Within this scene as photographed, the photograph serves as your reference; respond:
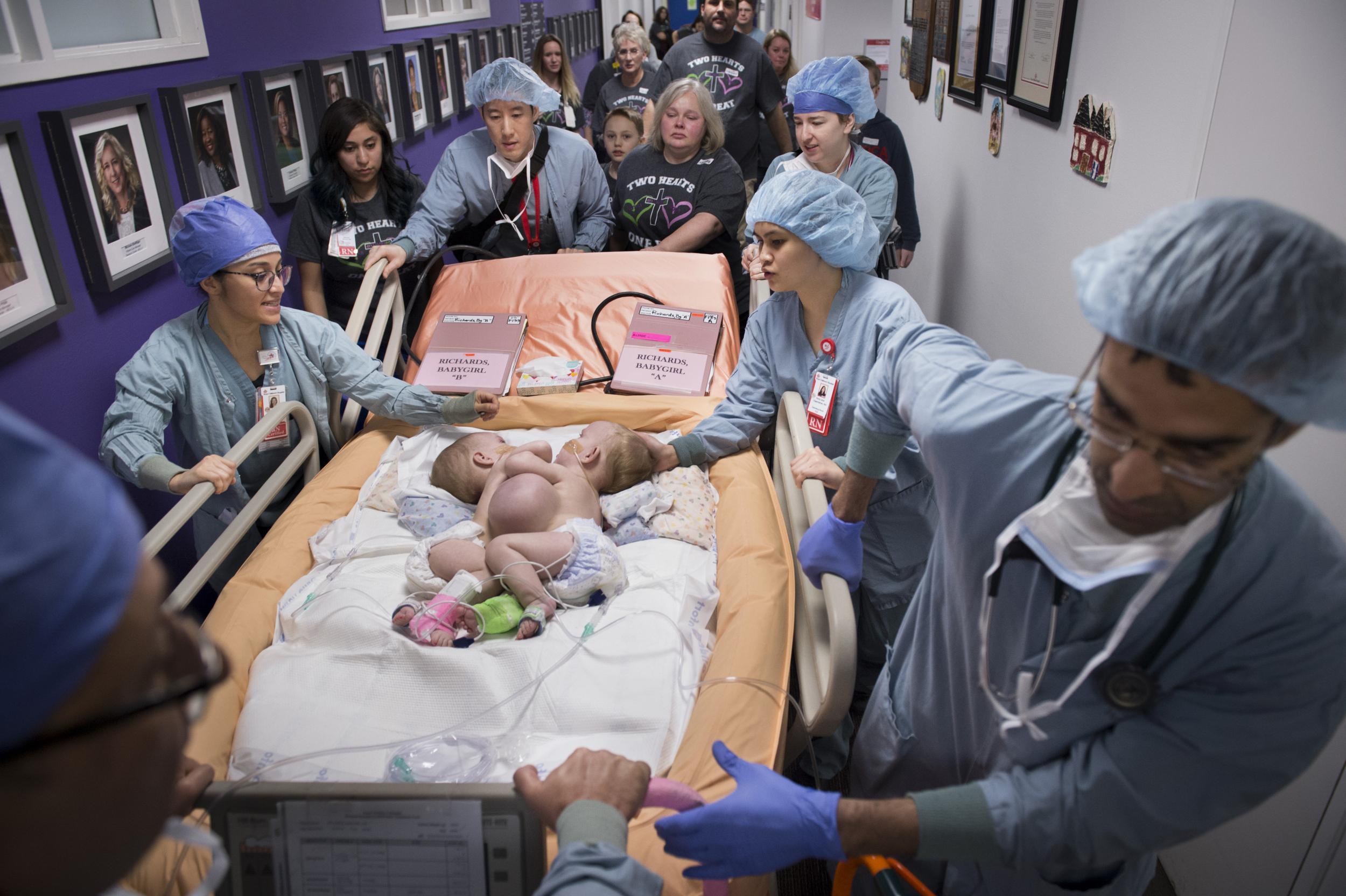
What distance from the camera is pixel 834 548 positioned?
1671 millimetres

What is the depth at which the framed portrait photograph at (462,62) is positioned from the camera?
5.92 metres

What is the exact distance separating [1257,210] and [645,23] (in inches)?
586

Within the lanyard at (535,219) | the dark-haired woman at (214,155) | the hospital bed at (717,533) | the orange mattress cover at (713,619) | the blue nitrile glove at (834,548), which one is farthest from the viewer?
the lanyard at (535,219)

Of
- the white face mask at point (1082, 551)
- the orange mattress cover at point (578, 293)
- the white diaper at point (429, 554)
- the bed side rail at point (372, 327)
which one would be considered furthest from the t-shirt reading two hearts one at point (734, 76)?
the white face mask at point (1082, 551)

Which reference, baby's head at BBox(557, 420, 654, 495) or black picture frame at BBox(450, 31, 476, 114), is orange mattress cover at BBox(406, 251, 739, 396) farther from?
black picture frame at BBox(450, 31, 476, 114)

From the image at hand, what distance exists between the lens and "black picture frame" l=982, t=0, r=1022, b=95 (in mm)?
3041

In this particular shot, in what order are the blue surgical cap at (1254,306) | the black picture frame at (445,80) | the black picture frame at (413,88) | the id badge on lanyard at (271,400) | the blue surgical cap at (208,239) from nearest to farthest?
the blue surgical cap at (1254,306) → the blue surgical cap at (208,239) → the id badge on lanyard at (271,400) → the black picture frame at (413,88) → the black picture frame at (445,80)

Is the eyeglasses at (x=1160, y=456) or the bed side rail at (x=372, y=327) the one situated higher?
the eyeglasses at (x=1160, y=456)

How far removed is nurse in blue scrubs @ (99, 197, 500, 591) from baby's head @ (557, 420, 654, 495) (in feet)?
1.43

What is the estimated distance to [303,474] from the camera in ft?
8.71

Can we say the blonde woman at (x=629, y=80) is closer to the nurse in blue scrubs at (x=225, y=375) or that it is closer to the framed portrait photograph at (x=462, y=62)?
the framed portrait photograph at (x=462, y=62)

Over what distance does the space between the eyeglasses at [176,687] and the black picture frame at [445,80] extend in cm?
550

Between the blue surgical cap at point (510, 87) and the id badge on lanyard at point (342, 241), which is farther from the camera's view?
the blue surgical cap at point (510, 87)

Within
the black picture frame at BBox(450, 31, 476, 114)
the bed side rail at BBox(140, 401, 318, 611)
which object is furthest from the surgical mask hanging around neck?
the black picture frame at BBox(450, 31, 476, 114)
